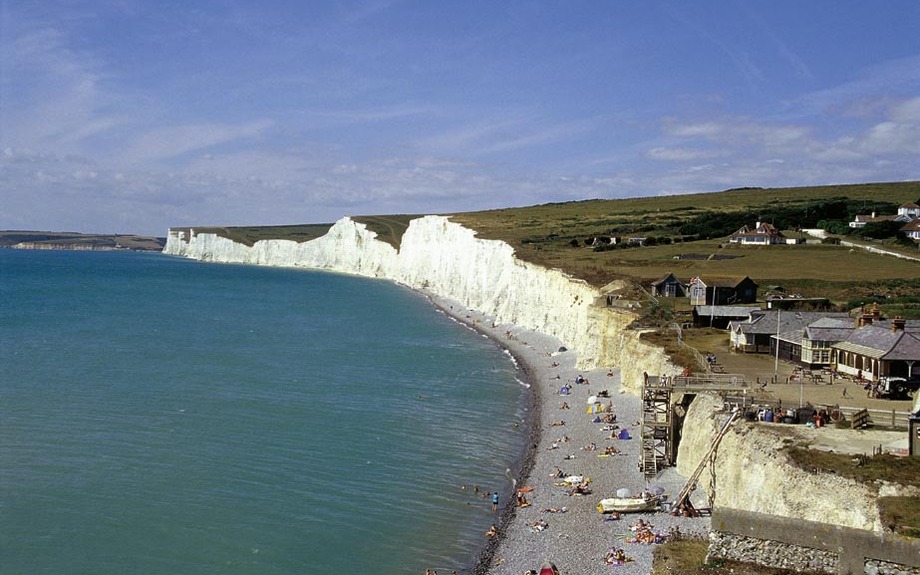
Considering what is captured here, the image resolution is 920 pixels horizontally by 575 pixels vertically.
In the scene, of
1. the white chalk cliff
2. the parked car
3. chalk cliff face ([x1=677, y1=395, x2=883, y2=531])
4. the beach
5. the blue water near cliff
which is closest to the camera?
chalk cliff face ([x1=677, y1=395, x2=883, y2=531])

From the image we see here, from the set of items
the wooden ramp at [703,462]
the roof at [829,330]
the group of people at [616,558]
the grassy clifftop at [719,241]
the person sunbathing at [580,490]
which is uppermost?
the grassy clifftop at [719,241]

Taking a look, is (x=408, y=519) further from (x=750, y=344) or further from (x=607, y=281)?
(x=607, y=281)

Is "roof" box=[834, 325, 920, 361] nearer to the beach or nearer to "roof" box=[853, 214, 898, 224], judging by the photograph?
the beach

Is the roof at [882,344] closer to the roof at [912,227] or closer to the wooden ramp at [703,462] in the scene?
the wooden ramp at [703,462]

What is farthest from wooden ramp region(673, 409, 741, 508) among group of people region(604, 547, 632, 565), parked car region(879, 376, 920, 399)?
parked car region(879, 376, 920, 399)

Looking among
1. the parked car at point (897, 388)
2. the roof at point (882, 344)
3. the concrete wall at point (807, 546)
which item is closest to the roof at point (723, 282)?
the roof at point (882, 344)

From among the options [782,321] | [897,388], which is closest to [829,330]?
[782,321]
